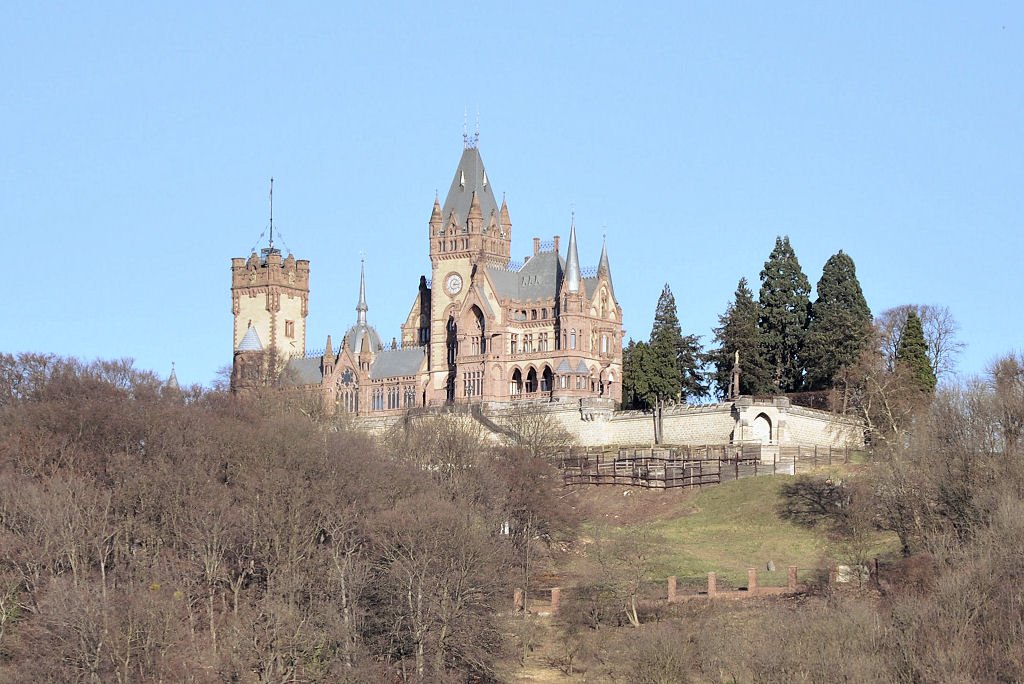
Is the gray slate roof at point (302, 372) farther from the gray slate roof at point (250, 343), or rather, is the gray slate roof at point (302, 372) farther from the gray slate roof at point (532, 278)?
the gray slate roof at point (532, 278)

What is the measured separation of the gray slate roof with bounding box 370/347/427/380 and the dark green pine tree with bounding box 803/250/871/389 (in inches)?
793

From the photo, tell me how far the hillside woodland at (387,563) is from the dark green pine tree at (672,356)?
29.0 meters

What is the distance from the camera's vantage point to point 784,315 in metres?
117

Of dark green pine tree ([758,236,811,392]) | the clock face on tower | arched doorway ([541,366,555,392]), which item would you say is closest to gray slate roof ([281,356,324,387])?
the clock face on tower

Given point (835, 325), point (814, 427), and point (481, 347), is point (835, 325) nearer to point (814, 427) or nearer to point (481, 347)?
point (814, 427)

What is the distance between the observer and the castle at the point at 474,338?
4626 inches

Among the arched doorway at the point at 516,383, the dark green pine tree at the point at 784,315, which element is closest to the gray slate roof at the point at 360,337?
the arched doorway at the point at 516,383

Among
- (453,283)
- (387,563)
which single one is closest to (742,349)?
(453,283)

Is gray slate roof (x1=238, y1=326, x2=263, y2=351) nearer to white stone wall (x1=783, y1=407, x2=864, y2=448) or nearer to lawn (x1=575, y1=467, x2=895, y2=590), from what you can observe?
white stone wall (x1=783, y1=407, x2=864, y2=448)

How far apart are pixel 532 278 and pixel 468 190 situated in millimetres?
6697

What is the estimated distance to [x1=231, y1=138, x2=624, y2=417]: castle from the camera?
118 meters

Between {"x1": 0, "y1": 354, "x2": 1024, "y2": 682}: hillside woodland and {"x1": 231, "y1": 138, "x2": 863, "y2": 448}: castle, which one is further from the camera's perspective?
{"x1": 231, "y1": 138, "x2": 863, "y2": 448}: castle

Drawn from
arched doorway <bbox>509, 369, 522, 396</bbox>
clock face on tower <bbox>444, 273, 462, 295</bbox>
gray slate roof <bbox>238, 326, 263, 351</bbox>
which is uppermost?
clock face on tower <bbox>444, 273, 462, 295</bbox>

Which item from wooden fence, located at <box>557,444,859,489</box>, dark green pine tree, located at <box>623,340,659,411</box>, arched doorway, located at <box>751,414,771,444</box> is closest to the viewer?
wooden fence, located at <box>557,444,859,489</box>
